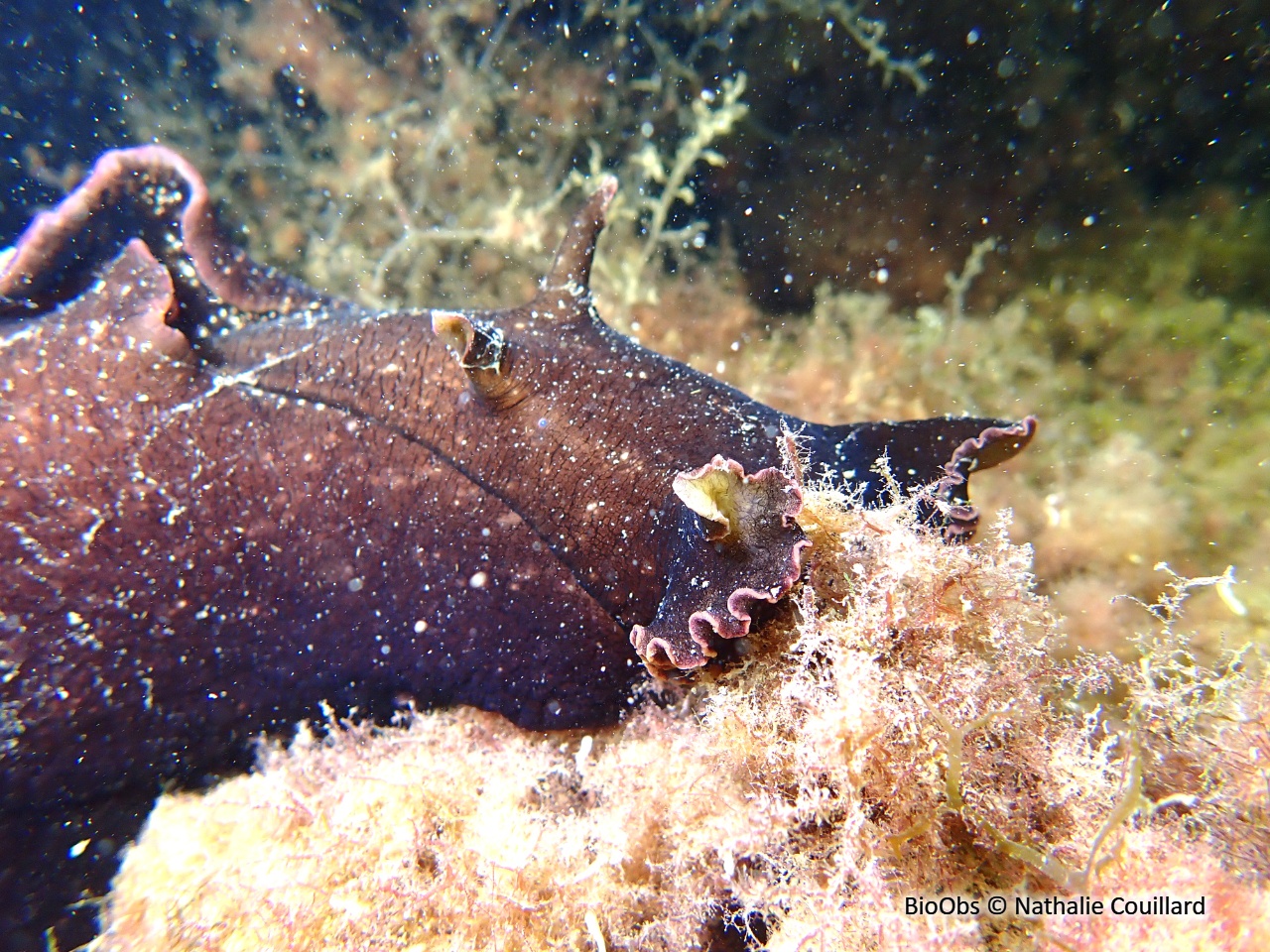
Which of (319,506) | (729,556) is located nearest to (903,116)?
(729,556)

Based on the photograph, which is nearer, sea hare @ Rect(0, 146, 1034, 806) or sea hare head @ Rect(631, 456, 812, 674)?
sea hare head @ Rect(631, 456, 812, 674)

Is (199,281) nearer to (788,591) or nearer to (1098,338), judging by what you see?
(788,591)

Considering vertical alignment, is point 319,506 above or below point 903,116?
below

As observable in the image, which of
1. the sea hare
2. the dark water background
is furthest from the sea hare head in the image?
the dark water background

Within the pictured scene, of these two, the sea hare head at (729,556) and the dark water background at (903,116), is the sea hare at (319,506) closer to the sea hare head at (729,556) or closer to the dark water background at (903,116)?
the sea hare head at (729,556)

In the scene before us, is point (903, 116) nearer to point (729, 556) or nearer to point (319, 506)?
point (729, 556)

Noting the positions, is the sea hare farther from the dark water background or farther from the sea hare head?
the dark water background
